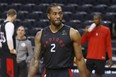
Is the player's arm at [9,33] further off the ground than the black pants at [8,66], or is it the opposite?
the player's arm at [9,33]

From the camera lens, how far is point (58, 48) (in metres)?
4.29

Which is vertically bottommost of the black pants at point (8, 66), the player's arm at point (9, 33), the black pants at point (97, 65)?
the black pants at point (97, 65)

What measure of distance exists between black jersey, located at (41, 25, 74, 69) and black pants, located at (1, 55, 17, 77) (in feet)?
9.76

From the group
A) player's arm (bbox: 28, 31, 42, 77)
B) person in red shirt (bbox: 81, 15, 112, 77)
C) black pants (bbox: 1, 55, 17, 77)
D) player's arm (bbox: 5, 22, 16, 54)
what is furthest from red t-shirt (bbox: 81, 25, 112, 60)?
player's arm (bbox: 28, 31, 42, 77)

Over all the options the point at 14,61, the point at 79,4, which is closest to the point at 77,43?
the point at 14,61

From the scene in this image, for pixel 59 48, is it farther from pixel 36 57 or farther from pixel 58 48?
pixel 36 57

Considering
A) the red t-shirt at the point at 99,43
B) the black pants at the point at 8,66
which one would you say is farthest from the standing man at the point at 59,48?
the red t-shirt at the point at 99,43

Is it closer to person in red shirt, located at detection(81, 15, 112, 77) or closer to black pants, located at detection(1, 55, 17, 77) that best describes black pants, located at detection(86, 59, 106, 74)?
person in red shirt, located at detection(81, 15, 112, 77)

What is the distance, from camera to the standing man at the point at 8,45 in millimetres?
6789

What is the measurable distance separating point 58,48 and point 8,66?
3.24 metres

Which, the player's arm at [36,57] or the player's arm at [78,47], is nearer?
the player's arm at [78,47]

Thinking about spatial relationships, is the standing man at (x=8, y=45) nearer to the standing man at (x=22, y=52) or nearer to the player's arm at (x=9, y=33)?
the player's arm at (x=9, y=33)

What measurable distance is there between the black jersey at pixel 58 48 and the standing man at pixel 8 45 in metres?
2.53

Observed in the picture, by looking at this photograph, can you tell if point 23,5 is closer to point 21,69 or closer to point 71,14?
point 71,14
